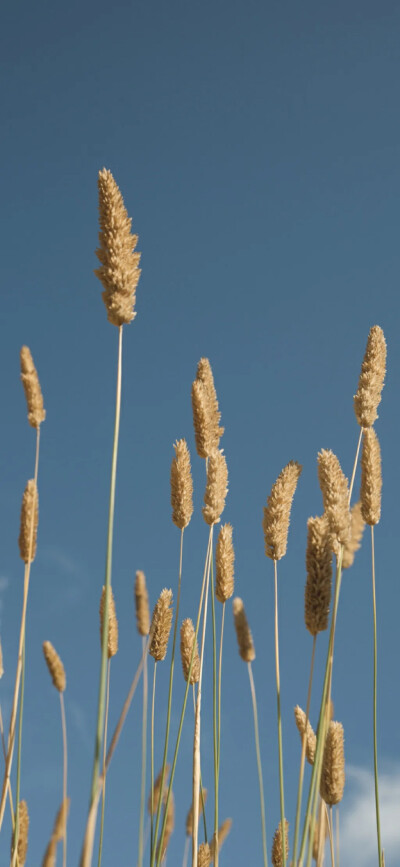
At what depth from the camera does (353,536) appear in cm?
188

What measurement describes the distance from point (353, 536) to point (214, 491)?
1.41m

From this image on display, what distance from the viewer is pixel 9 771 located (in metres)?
2.75

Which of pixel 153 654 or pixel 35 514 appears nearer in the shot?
pixel 35 514

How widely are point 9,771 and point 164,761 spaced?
1.86ft

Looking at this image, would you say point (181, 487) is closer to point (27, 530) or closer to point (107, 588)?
point (27, 530)

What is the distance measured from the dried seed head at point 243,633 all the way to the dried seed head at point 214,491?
0.90 meters

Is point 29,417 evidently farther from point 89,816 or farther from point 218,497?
point 89,816

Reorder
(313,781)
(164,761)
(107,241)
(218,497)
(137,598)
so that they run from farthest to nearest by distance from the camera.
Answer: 1. (218,497)
2. (164,761)
3. (137,598)
4. (107,241)
5. (313,781)

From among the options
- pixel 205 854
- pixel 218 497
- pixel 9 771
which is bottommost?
pixel 205 854

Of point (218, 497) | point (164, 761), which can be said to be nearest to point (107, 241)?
point (218, 497)

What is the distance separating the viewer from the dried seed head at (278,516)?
8.79ft

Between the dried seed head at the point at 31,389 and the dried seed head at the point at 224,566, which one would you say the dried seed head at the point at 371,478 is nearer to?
the dried seed head at the point at 224,566

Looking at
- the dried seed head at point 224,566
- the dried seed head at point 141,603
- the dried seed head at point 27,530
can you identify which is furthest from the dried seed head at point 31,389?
the dried seed head at point 224,566

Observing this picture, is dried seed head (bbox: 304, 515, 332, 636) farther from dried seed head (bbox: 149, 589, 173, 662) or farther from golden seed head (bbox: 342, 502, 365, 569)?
dried seed head (bbox: 149, 589, 173, 662)
